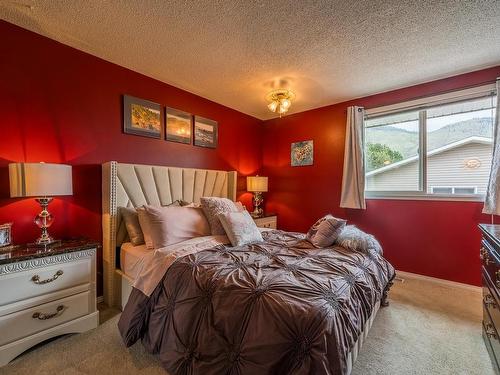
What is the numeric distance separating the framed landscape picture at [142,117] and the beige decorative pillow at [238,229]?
1415mm

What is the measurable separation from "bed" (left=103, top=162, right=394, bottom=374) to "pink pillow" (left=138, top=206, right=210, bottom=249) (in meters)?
0.15

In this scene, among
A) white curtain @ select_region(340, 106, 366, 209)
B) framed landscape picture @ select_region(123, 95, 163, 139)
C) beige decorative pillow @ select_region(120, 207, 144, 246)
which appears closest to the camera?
beige decorative pillow @ select_region(120, 207, 144, 246)

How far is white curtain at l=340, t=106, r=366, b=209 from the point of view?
3.25 meters

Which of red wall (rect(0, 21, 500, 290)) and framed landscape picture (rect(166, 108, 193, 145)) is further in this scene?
framed landscape picture (rect(166, 108, 193, 145))

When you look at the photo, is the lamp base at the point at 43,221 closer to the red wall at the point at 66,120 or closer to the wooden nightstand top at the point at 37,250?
the wooden nightstand top at the point at 37,250

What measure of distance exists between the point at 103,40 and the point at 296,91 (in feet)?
7.32

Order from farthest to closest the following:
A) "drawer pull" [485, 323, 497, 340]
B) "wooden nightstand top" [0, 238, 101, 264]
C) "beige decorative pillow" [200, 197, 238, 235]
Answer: "beige decorative pillow" [200, 197, 238, 235] → "wooden nightstand top" [0, 238, 101, 264] → "drawer pull" [485, 323, 497, 340]

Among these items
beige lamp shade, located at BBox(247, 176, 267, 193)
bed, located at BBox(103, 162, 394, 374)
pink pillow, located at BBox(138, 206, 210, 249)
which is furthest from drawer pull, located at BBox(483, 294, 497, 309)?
beige lamp shade, located at BBox(247, 176, 267, 193)

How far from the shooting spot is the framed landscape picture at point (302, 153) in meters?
3.86

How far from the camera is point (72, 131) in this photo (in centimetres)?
222

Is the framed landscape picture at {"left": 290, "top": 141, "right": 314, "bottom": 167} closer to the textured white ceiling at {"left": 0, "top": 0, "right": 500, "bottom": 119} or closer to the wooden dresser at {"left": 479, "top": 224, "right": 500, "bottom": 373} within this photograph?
the textured white ceiling at {"left": 0, "top": 0, "right": 500, "bottom": 119}

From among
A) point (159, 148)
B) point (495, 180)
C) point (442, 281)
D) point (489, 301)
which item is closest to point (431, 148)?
point (495, 180)

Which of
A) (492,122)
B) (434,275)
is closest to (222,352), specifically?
(434,275)

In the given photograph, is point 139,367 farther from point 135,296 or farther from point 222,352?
point 222,352
